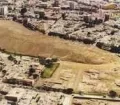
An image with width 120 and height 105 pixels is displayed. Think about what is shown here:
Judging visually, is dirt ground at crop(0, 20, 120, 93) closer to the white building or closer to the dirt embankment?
the dirt embankment

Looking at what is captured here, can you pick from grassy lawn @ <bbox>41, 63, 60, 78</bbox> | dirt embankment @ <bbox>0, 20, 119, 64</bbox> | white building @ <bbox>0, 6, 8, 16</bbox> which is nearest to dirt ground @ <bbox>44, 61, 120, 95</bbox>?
grassy lawn @ <bbox>41, 63, 60, 78</bbox>

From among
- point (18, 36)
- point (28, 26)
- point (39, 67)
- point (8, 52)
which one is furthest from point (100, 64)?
point (28, 26)

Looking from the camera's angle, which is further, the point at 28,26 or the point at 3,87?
the point at 28,26

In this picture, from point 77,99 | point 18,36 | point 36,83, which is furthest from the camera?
point 18,36

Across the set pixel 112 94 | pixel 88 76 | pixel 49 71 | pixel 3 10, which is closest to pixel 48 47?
pixel 49 71

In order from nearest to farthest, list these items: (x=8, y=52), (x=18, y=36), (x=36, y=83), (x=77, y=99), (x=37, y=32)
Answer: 1. (x=77, y=99)
2. (x=36, y=83)
3. (x=8, y=52)
4. (x=18, y=36)
5. (x=37, y=32)

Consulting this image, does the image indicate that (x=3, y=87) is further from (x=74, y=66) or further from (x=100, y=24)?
(x=100, y=24)

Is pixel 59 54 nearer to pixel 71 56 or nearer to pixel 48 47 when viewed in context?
pixel 71 56
